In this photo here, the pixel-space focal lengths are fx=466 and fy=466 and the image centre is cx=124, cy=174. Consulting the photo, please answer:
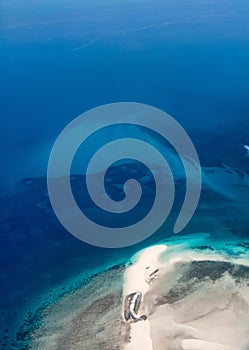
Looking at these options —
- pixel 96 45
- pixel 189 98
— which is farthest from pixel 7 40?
pixel 189 98

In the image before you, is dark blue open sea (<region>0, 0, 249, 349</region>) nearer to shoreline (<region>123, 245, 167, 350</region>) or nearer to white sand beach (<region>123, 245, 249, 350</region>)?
shoreline (<region>123, 245, 167, 350</region>)

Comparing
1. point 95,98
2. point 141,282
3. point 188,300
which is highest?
point 95,98

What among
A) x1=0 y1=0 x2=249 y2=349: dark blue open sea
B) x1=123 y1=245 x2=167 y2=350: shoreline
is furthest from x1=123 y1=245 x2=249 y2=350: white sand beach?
x1=0 y1=0 x2=249 y2=349: dark blue open sea

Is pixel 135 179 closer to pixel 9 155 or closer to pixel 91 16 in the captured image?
pixel 9 155

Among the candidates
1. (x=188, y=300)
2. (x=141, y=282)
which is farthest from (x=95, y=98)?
(x=188, y=300)

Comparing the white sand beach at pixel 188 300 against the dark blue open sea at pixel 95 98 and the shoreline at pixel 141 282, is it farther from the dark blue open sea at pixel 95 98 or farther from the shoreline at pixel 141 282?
the dark blue open sea at pixel 95 98

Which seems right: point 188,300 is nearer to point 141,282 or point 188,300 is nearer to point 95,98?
point 141,282
